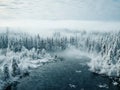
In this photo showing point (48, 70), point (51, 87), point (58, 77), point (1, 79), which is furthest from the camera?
point (48, 70)

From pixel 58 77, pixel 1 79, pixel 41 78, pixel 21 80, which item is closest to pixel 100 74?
pixel 58 77

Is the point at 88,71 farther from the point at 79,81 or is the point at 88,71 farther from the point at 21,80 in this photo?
the point at 21,80

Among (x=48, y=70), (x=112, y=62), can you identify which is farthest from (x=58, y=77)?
(x=112, y=62)

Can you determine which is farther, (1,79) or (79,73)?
(79,73)

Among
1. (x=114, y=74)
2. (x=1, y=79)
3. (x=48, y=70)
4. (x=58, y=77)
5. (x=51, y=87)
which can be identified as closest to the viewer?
(x=51, y=87)

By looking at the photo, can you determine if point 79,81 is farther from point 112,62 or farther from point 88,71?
point 112,62

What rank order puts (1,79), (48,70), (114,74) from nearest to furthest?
1. (1,79)
2. (114,74)
3. (48,70)
